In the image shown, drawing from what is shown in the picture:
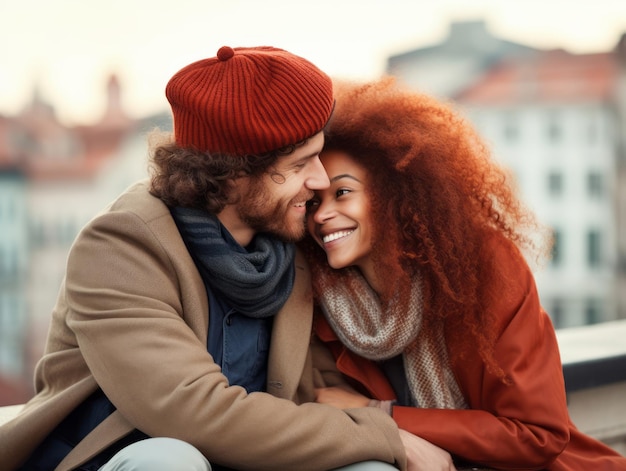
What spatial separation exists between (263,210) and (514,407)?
0.86m

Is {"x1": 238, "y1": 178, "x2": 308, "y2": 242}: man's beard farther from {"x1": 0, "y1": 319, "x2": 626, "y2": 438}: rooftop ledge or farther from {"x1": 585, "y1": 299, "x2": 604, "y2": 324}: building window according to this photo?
{"x1": 585, "y1": 299, "x2": 604, "y2": 324}: building window

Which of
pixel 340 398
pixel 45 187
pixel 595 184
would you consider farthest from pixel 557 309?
pixel 340 398

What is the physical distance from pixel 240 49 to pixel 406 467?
1.19 m

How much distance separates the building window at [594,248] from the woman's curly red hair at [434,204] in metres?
50.3

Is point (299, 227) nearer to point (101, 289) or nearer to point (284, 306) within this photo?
point (284, 306)

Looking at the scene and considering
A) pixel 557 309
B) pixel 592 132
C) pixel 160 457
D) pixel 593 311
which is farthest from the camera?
pixel 557 309

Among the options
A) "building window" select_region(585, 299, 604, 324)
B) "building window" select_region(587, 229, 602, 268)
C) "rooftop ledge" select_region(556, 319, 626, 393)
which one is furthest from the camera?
"building window" select_region(585, 299, 604, 324)

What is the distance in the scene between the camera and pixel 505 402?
8.86ft

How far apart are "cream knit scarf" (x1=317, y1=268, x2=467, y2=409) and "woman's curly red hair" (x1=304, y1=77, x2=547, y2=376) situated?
0.18 ft

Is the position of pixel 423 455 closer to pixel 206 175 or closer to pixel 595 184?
pixel 206 175

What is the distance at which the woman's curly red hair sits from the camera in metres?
2.74

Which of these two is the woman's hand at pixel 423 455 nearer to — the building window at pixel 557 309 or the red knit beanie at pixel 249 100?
the red knit beanie at pixel 249 100

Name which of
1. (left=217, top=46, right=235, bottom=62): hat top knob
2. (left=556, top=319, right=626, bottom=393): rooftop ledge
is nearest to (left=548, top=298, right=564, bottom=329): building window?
(left=556, top=319, right=626, bottom=393): rooftop ledge

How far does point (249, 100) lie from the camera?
2578 millimetres
